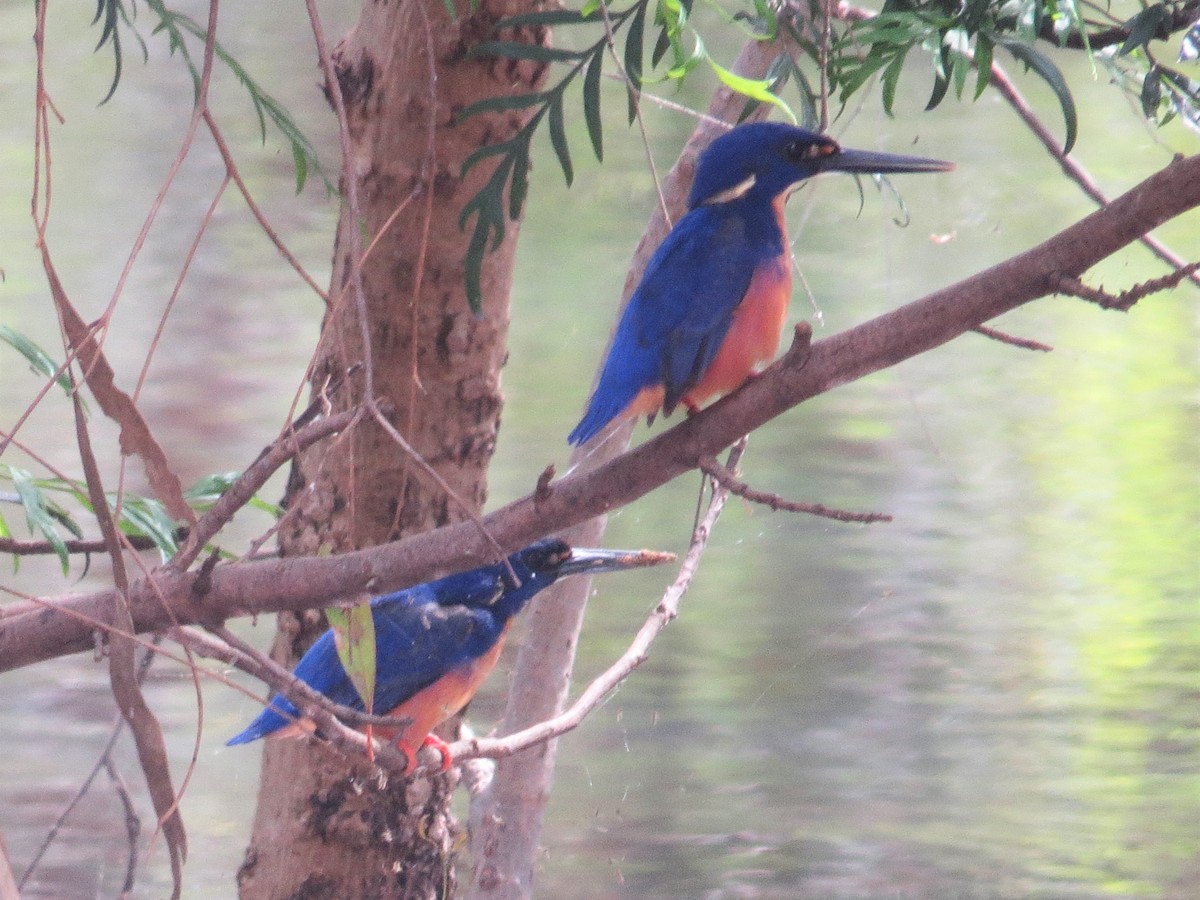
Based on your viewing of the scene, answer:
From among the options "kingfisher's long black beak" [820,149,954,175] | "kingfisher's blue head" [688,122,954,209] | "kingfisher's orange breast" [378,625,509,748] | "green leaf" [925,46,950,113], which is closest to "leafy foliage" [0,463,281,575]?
"kingfisher's orange breast" [378,625,509,748]

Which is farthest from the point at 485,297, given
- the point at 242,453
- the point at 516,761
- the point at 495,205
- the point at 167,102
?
the point at 167,102

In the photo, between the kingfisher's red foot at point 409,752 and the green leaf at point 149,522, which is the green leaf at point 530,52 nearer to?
the green leaf at point 149,522

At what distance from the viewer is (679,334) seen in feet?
4.54

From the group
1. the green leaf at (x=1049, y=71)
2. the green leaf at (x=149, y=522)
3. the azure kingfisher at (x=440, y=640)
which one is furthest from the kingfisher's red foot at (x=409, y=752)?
the green leaf at (x=1049, y=71)

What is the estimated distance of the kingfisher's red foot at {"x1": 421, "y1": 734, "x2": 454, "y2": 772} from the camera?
169cm

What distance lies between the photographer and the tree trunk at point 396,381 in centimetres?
168

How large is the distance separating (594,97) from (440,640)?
0.82 metres

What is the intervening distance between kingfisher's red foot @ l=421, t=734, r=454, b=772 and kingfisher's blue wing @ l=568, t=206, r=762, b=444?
0.53 m

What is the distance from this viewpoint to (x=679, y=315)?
1.39 m

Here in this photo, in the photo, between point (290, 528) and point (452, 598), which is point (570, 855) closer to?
point (452, 598)

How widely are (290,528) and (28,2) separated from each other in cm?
191

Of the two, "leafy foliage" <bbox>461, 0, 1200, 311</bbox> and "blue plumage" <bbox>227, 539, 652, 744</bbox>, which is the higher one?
"leafy foliage" <bbox>461, 0, 1200, 311</bbox>

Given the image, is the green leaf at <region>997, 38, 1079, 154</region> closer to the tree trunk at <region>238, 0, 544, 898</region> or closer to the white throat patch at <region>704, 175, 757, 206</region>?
the white throat patch at <region>704, 175, 757, 206</region>

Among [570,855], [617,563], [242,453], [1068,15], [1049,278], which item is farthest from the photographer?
[242,453]
